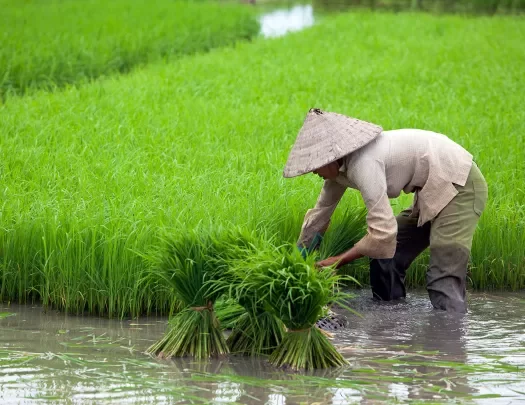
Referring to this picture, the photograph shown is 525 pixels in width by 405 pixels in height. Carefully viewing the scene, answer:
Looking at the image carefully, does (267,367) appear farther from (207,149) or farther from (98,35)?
(98,35)

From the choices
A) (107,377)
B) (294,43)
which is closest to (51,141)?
(107,377)

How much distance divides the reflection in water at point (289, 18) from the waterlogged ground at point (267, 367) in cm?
1428

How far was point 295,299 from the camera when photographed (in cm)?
353

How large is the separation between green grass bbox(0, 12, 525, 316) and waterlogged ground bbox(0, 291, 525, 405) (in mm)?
384

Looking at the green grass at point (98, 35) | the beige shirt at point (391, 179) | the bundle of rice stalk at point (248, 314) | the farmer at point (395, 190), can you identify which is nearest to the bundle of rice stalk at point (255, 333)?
the bundle of rice stalk at point (248, 314)

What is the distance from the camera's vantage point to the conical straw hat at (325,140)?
412 centimetres

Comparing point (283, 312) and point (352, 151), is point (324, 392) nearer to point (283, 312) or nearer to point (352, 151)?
point (283, 312)

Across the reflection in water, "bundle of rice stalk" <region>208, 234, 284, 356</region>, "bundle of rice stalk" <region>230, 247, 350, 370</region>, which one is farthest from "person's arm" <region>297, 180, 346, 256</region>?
the reflection in water

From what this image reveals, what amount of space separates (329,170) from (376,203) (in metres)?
0.28

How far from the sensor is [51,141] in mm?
7172

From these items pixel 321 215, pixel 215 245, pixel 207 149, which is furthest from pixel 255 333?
pixel 207 149

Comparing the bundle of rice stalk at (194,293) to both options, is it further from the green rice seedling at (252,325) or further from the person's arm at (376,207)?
the person's arm at (376,207)

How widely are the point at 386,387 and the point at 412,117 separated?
16.7ft

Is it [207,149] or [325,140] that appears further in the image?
[207,149]
